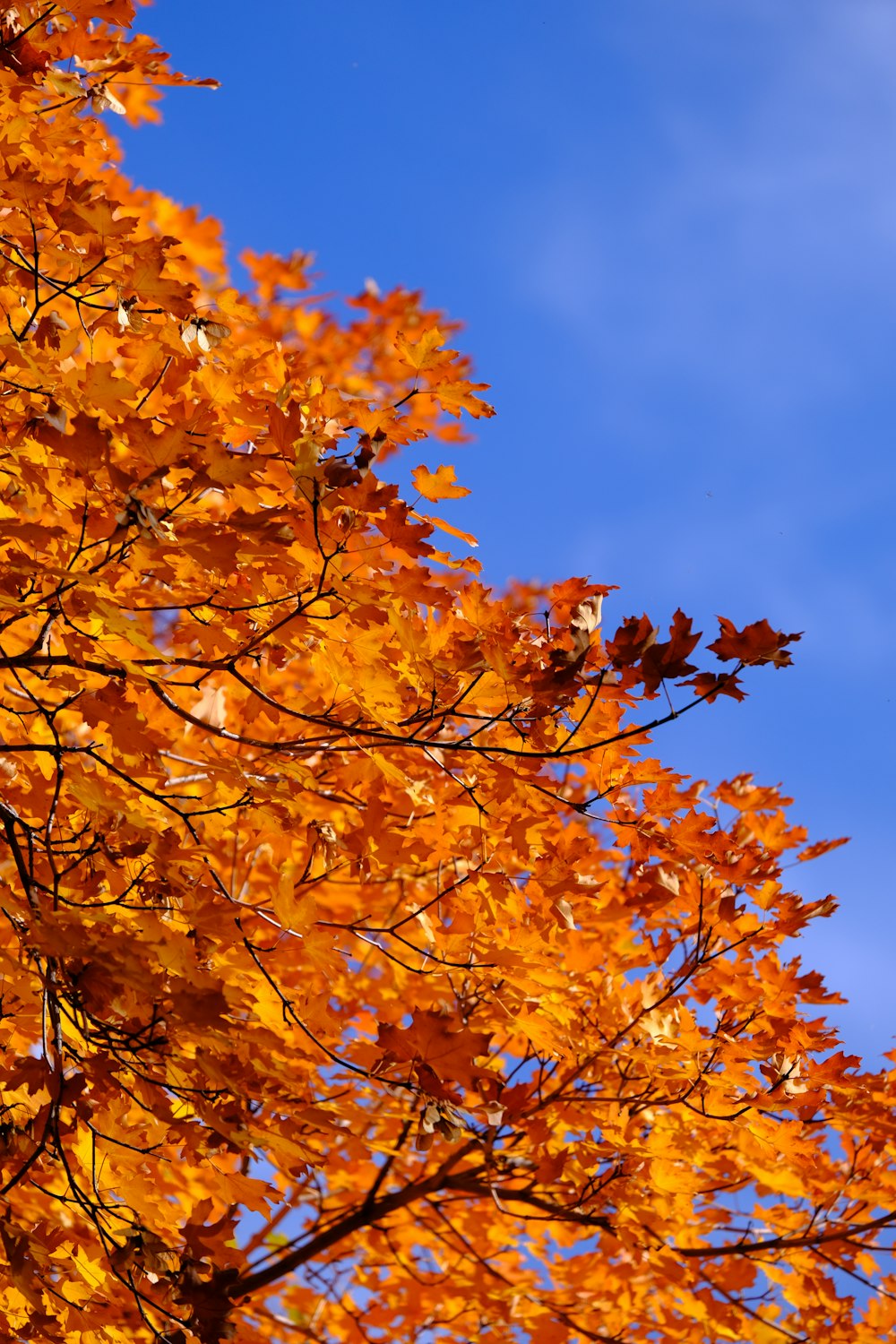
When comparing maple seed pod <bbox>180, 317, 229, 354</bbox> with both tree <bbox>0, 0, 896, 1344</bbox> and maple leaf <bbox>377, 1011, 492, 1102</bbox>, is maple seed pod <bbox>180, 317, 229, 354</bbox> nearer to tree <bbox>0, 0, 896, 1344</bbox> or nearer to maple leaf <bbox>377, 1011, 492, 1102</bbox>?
tree <bbox>0, 0, 896, 1344</bbox>

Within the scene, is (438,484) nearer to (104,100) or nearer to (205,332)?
(205,332)

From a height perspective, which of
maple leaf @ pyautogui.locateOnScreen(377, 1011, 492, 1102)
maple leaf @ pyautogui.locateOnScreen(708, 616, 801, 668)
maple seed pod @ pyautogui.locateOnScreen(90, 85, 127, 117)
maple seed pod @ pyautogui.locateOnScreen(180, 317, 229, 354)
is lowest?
maple leaf @ pyautogui.locateOnScreen(377, 1011, 492, 1102)

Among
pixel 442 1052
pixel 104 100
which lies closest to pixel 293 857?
pixel 442 1052

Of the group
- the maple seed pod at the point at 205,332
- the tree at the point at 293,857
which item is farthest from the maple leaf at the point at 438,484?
the maple seed pod at the point at 205,332

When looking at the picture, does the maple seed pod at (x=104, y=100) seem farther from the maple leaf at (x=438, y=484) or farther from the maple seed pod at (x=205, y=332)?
the maple leaf at (x=438, y=484)

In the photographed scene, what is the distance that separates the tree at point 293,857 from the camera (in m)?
2.07

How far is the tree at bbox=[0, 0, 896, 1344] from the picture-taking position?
2070 millimetres

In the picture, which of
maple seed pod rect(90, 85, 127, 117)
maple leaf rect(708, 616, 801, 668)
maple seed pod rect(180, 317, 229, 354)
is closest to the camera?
maple leaf rect(708, 616, 801, 668)

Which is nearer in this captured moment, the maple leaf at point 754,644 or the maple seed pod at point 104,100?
the maple leaf at point 754,644

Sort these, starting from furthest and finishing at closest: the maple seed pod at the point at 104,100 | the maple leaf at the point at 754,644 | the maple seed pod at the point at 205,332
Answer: the maple seed pod at the point at 104,100 < the maple seed pod at the point at 205,332 < the maple leaf at the point at 754,644

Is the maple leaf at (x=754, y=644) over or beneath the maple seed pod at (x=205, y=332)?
beneath

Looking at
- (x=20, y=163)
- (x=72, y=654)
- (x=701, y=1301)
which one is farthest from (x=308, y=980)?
(x=20, y=163)

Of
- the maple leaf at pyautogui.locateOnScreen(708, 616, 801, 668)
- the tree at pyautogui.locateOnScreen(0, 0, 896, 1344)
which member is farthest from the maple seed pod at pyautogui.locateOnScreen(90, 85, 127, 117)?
the maple leaf at pyautogui.locateOnScreen(708, 616, 801, 668)

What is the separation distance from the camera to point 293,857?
3070 millimetres
